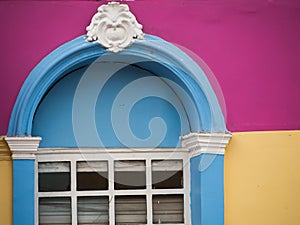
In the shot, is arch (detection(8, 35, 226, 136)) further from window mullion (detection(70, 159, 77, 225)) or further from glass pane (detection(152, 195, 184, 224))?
glass pane (detection(152, 195, 184, 224))

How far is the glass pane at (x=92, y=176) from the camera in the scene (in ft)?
20.6

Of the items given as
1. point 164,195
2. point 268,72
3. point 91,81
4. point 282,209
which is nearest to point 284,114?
point 268,72

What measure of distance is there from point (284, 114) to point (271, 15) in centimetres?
90

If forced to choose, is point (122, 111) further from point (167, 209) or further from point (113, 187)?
point (167, 209)

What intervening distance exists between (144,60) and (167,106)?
22.2 inches

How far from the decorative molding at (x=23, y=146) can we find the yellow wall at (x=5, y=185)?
64mm

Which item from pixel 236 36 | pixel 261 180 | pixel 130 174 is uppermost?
pixel 236 36

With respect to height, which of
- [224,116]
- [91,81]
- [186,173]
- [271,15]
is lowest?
[186,173]

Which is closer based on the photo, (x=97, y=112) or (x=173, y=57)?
(x=173, y=57)

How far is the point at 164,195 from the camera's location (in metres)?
6.35

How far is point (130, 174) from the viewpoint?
634 cm

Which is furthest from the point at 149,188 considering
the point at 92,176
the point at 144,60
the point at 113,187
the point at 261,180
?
the point at 144,60

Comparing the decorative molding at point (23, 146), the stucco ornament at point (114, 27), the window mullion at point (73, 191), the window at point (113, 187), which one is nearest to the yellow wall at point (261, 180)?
the window at point (113, 187)

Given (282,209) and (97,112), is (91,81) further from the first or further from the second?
(282,209)
